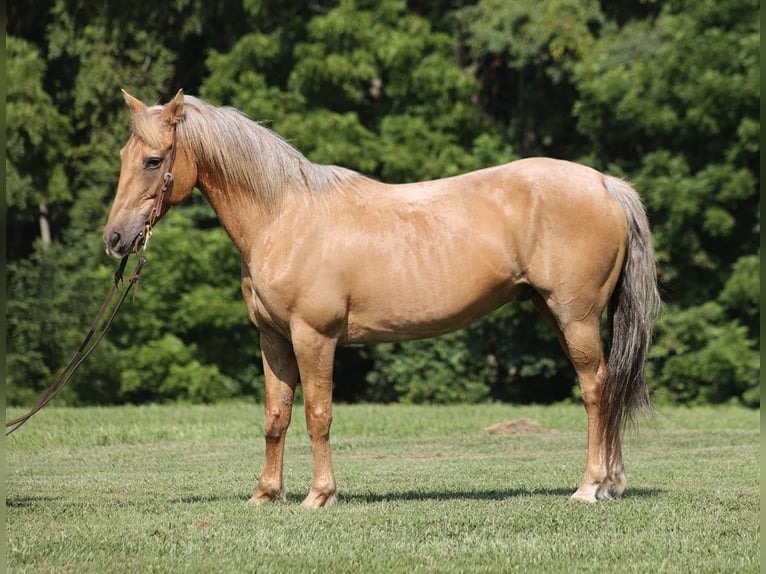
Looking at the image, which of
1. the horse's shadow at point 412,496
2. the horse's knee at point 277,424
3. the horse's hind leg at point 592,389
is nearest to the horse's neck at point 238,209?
the horse's knee at point 277,424

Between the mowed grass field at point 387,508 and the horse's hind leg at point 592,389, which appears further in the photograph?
the horse's hind leg at point 592,389

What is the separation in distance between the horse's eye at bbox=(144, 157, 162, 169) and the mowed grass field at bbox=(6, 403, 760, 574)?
7.51 ft

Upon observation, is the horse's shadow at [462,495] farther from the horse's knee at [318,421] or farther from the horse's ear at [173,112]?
the horse's ear at [173,112]

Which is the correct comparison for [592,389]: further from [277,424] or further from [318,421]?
[277,424]

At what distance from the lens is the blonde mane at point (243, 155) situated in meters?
8.59

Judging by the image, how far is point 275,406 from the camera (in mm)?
8875

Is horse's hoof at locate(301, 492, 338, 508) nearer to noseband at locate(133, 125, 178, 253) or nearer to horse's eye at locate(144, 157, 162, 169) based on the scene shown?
noseband at locate(133, 125, 178, 253)

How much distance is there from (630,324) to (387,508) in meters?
2.18

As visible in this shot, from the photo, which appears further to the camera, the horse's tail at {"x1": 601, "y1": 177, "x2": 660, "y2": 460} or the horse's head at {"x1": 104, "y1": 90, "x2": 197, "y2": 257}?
the horse's tail at {"x1": 601, "y1": 177, "x2": 660, "y2": 460}

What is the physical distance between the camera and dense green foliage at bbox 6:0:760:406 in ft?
86.2

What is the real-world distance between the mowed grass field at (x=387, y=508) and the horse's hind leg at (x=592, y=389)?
238 mm

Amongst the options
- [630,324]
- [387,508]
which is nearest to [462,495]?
[387,508]

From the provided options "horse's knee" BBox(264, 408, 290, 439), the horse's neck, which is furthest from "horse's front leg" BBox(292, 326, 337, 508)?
the horse's neck

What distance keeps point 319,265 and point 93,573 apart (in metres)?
2.78
